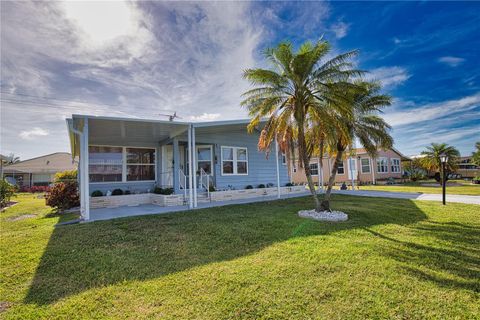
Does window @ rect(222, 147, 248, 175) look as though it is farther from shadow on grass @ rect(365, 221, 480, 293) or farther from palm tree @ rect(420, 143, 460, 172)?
palm tree @ rect(420, 143, 460, 172)

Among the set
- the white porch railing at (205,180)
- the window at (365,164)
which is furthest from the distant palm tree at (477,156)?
the white porch railing at (205,180)

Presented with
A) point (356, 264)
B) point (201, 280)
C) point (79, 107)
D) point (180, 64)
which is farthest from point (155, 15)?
point (79, 107)

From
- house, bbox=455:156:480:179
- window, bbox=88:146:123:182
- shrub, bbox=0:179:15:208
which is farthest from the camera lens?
house, bbox=455:156:480:179

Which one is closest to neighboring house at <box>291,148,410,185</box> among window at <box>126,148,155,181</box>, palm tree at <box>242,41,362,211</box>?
window at <box>126,148,155,181</box>

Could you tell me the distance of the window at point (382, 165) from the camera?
29312mm

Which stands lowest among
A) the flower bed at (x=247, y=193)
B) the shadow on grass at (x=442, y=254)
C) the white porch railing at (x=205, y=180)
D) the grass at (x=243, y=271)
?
the shadow on grass at (x=442, y=254)

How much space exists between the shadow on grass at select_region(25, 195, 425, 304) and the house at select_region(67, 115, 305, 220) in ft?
10.7

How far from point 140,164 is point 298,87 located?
30.6ft

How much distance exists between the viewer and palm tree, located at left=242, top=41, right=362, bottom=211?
7961 mm

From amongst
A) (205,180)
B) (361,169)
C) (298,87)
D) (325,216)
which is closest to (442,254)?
(325,216)

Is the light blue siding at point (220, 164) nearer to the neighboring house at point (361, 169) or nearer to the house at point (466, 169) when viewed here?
the neighboring house at point (361, 169)

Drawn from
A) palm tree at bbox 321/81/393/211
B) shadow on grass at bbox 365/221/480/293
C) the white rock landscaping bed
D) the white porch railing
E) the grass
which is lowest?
shadow on grass at bbox 365/221/480/293

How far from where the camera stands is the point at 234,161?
14.3 meters

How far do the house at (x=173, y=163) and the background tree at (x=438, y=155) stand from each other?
85.9ft
